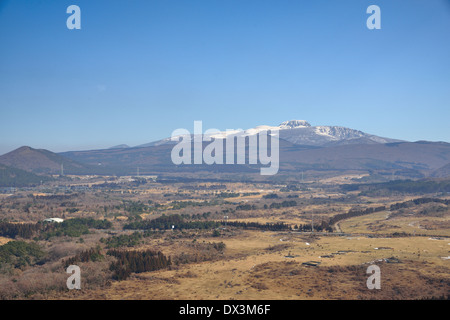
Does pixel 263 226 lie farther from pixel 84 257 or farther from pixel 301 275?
pixel 84 257

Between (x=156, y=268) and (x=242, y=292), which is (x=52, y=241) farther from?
(x=242, y=292)

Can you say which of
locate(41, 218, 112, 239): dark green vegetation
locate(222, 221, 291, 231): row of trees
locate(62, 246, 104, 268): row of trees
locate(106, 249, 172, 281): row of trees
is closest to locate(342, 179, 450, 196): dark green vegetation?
locate(222, 221, 291, 231): row of trees

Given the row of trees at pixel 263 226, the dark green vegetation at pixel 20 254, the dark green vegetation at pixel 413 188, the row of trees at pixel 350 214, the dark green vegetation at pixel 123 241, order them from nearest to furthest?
the dark green vegetation at pixel 20 254 → the dark green vegetation at pixel 123 241 → the row of trees at pixel 263 226 → the row of trees at pixel 350 214 → the dark green vegetation at pixel 413 188

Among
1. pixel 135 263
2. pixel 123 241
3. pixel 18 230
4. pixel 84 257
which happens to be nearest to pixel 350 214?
pixel 123 241

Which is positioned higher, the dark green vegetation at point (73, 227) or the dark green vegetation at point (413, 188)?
the dark green vegetation at point (413, 188)

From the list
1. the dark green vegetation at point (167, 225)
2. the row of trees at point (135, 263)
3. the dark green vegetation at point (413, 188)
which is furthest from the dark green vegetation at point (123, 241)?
the dark green vegetation at point (413, 188)

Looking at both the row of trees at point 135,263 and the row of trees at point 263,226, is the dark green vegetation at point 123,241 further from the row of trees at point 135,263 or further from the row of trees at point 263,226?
the row of trees at point 263,226

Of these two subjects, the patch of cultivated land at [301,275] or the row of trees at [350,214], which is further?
the row of trees at [350,214]

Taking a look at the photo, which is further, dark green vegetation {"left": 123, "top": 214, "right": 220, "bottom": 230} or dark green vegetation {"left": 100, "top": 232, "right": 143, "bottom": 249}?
dark green vegetation {"left": 123, "top": 214, "right": 220, "bottom": 230}

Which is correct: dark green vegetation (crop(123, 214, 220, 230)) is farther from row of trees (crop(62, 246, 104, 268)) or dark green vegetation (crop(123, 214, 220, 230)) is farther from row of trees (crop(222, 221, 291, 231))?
row of trees (crop(62, 246, 104, 268))
